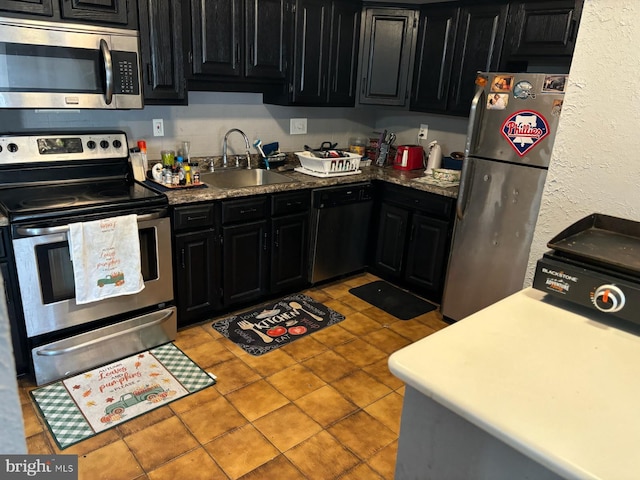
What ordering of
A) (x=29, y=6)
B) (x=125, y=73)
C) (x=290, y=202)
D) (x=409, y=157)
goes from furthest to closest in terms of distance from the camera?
1. (x=409, y=157)
2. (x=290, y=202)
3. (x=125, y=73)
4. (x=29, y=6)

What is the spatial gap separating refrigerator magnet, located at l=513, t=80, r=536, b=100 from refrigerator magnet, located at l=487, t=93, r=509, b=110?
6 centimetres

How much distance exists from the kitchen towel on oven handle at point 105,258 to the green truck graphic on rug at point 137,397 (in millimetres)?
515

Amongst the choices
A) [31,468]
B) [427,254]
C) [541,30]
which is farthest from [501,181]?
[31,468]

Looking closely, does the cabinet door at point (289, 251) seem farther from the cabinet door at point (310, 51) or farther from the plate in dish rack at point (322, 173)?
the cabinet door at point (310, 51)

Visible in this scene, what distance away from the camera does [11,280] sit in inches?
90.0

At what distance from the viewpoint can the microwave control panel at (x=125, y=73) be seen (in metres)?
2.52

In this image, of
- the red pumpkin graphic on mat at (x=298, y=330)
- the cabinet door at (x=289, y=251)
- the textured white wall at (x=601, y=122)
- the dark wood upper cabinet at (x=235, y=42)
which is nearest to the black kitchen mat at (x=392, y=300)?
the cabinet door at (x=289, y=251)

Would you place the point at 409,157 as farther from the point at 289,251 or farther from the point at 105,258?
the point at 105,258

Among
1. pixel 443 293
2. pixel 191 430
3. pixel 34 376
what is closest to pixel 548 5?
pixel 443 293

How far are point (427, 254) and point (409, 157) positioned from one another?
2.84ft

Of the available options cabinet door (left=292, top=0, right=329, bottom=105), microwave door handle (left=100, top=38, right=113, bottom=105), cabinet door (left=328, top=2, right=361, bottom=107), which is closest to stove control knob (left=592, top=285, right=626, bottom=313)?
microwave door handle (left=100, top=38, right=113, bottom=105)

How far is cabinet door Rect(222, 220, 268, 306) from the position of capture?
10.1 ft

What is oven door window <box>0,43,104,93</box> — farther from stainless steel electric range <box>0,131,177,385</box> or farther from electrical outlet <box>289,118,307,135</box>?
electrical outlet <box>289,118,307,135</box>

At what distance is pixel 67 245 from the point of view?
2363 millimetres
